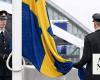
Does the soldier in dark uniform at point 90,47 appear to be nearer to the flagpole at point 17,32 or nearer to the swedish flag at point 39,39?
the swedish flag at point 39,39

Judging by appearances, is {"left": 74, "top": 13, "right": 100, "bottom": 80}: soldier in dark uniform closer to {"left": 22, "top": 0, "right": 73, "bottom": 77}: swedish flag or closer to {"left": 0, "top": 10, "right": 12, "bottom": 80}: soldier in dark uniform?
{"left": 22, "top": 0, "right": 73, "bottom": 77}: swedish flag

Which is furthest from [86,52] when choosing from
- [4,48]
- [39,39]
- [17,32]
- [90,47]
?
[4,48]

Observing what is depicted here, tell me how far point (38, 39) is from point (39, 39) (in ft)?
0.04

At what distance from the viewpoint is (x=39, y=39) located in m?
4.77

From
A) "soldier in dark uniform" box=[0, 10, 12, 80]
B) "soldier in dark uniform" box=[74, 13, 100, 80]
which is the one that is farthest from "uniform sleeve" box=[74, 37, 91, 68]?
"soldier in dark uniform" box=[0, 10, 12, 80]

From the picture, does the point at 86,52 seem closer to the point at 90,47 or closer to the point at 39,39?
the point at 90,47

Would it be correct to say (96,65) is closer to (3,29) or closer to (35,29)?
(35,29)

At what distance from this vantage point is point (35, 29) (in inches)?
188

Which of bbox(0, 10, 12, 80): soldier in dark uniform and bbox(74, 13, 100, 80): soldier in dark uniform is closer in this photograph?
bbox(74, 13, 100, 80): soldier in dark uniform

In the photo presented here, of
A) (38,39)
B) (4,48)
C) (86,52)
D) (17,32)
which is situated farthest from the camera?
(4,48)

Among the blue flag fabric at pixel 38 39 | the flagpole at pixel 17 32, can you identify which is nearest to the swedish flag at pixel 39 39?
the blue flag fabric at pixel 38 39

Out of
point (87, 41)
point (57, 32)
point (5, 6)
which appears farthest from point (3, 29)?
point (57, 32)

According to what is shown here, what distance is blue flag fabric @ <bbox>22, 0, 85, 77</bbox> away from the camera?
4703 millimetres

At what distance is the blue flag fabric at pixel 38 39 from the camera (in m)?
4.70
